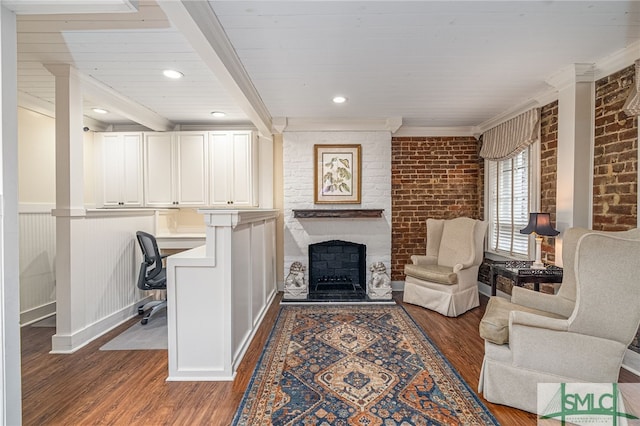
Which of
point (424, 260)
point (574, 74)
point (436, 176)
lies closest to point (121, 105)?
point (424, 260)

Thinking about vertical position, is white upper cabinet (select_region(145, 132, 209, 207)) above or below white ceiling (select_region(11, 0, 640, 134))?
below

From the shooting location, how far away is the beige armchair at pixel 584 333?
72.8 inches

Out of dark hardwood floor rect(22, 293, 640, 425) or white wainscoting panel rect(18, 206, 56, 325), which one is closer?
dark hardwood floor rect(22, 293, 640, 425)

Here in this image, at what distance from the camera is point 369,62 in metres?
2.71

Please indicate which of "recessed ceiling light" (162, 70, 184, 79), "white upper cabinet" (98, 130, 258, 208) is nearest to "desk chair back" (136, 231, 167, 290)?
"white upper cabinet" (98, 130, 258, 208)

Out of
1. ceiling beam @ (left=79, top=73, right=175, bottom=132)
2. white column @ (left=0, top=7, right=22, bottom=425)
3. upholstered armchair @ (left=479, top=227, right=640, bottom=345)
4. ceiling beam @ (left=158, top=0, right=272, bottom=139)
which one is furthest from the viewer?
ceiling beam @ (left=79, top=73, right=175, bottom=132)

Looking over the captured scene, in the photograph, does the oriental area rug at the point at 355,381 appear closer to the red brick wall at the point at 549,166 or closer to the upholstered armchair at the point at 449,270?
the upholstered armchair at the point at 449,270

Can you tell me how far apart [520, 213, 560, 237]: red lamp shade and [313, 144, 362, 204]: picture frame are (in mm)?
2162

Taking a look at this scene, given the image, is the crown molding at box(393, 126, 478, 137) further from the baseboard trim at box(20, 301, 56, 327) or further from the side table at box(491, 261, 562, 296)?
the baseboard trim at box(20, 301, 56, 327)

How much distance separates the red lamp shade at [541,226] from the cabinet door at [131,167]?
4.80 metres

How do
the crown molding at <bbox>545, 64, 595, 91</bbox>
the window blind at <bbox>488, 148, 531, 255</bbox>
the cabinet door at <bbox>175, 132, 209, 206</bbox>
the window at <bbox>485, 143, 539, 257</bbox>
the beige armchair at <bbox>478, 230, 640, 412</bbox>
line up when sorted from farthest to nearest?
the cabinet door at <bbox>175, 132, 209, 206</bbox>, the window blind at <bbox>488, 148, 531, 255</bbox>, the window at <bbox>485, 143, 539, 257</bbox>, the crown molding at <bbox>545, 64, 595, 91</bbox>, the beige armchair at <bbox>478, 230, 640, 412</bbox>

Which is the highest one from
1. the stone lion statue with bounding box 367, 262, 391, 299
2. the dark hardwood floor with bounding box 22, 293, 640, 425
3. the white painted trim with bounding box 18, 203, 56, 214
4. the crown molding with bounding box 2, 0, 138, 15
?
the crown molding with bounding box 2, 0, 138, 15

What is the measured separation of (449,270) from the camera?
4.02 meters

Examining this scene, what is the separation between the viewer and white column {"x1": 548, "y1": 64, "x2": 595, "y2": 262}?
A: 2912 millimetres
